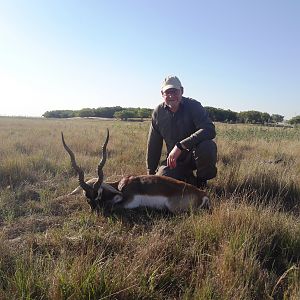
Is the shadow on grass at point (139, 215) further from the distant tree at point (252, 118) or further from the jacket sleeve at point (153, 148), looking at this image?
the distant tree at point (252, 118)

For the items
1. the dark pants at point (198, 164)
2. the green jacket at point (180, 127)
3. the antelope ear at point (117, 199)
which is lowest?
the antelope ear at point (117, 199)

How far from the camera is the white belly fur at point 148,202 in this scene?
4.99 m

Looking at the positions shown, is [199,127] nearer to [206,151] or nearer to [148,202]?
[206,151]

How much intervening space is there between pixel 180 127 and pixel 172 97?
56cm

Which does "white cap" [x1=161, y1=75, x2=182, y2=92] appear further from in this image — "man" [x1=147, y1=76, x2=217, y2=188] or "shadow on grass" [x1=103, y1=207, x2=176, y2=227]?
"shadow on grass" [x1=103, y1=207, x2=176, y2=227]

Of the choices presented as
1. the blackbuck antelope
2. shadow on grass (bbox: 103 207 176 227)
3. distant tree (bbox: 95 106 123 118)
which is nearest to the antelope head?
the blackbuck antelope

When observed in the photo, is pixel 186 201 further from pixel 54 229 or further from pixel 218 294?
pixel 218 294

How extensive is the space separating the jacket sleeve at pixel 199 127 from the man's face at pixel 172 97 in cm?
26

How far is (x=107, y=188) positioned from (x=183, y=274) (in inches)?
→ 86.9

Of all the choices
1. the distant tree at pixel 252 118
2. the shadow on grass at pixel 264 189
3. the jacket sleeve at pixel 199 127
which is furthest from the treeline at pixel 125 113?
the jacket sleeve at pixel 199 127

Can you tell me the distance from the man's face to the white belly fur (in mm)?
1611

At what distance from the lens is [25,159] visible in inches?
316

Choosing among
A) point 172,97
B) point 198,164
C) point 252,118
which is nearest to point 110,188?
point 198,164

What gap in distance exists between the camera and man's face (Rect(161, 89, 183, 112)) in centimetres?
584
